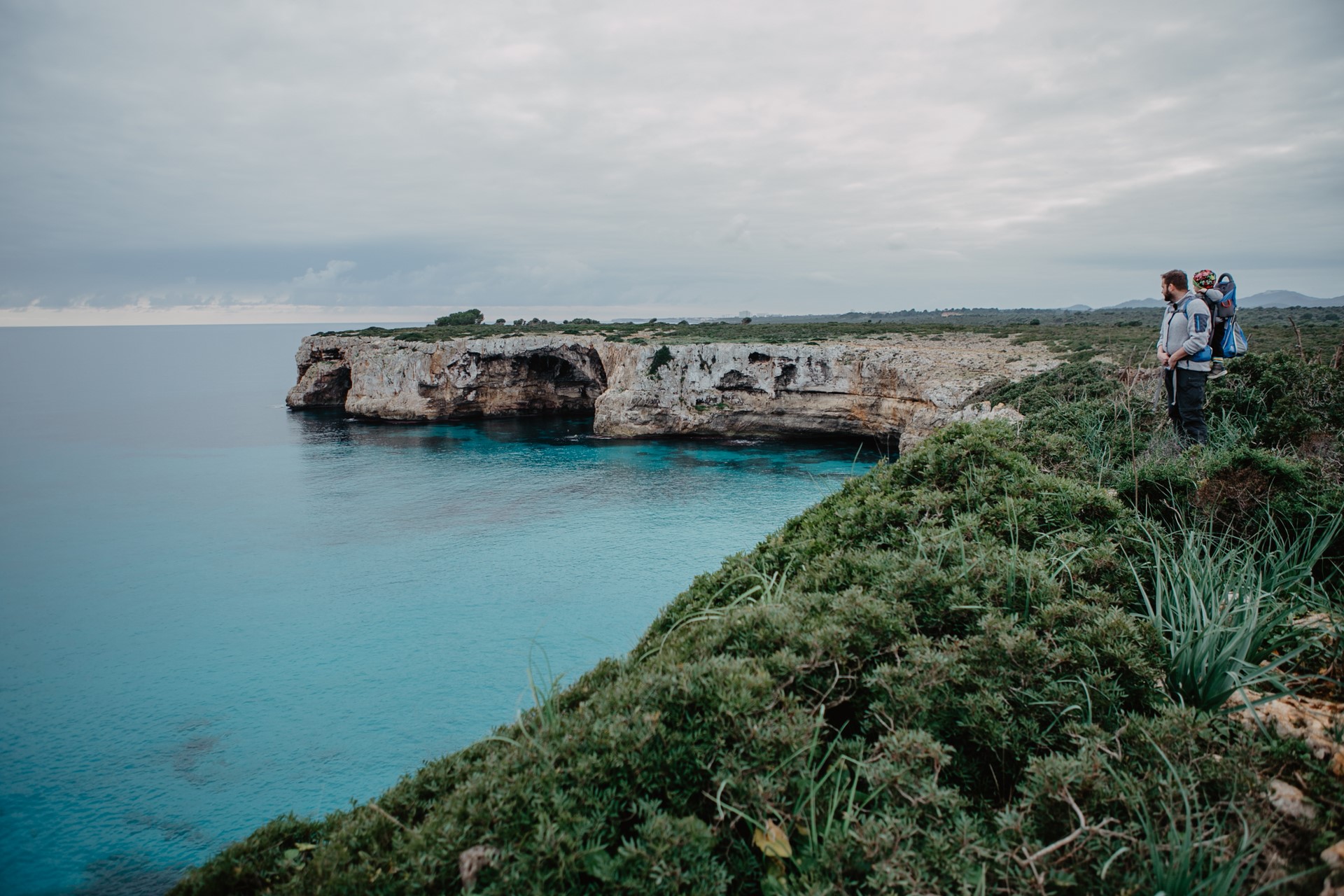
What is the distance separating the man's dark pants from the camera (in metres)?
7.43

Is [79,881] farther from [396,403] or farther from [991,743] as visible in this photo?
[396,403]

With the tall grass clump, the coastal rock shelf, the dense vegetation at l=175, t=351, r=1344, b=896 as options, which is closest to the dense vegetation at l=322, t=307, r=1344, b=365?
the coastal rock shelf

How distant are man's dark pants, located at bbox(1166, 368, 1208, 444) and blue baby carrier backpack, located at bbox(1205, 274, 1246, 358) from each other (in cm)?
76

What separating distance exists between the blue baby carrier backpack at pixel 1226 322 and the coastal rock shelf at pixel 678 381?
41.0 feet

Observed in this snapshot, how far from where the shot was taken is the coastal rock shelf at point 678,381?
30203 millimetres

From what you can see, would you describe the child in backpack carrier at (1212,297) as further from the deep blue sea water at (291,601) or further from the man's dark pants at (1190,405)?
the deep blue sea water at (291,601)

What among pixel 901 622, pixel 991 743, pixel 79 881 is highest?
pixel 901 622

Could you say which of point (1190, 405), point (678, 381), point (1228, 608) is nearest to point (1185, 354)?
point (1190, 405)

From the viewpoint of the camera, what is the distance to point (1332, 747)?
246cm

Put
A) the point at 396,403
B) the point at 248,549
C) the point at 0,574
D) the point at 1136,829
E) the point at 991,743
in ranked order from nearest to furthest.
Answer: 1. the point at 1136,829
2. the point at 991,743
3. the point at 0,574
4. the point at 248,549
5. the point at 396,403

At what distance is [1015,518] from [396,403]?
45896 mm

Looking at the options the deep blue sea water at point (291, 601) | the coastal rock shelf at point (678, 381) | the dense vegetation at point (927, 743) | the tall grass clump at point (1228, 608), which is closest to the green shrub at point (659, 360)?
the coastal rock shelf at point (678, 381)

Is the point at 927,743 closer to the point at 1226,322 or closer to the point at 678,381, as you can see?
the point at 1226,322

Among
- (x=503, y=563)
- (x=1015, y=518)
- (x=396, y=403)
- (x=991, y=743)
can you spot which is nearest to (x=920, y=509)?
(x=1015, y=518)
